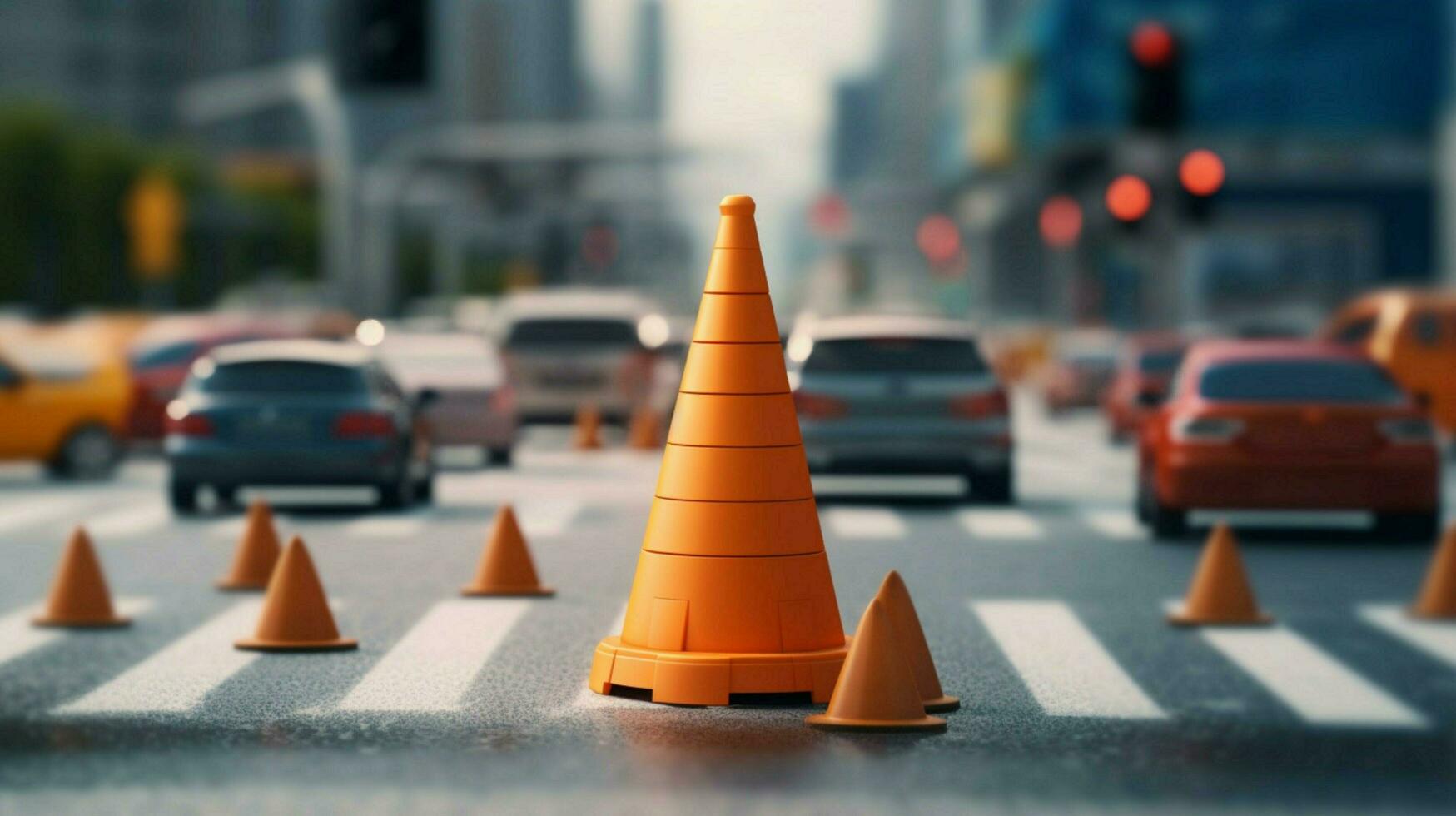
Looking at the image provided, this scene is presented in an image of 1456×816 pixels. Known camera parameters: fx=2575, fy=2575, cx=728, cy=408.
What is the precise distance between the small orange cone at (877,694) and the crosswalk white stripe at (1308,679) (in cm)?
152

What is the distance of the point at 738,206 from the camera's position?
31.0 ft

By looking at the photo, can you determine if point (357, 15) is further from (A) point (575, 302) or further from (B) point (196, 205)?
(B) point (196, 205)

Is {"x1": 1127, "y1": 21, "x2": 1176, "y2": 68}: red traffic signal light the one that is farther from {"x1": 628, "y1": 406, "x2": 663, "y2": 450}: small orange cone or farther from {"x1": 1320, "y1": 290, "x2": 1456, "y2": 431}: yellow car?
{"x1": 628, "y1": 406, "x2": 663, "y2": 450}: small orange cone

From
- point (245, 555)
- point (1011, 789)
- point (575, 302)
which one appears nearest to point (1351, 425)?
point (245, 555)

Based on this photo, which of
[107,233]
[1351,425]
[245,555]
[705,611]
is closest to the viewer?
[705,611]

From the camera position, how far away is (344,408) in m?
19.7

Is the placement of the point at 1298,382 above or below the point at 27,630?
above

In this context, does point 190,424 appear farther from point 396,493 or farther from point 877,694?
point 877,694

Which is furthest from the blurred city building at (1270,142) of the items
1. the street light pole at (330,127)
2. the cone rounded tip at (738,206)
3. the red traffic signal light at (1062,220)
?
the cone rounded tip at (738,206)

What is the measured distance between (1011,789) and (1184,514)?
409 inches

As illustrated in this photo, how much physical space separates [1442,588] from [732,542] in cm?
515

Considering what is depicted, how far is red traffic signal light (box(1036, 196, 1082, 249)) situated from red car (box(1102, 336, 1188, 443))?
184ft

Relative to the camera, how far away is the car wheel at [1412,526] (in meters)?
17.0

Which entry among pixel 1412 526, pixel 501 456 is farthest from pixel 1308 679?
pixel 501 456
